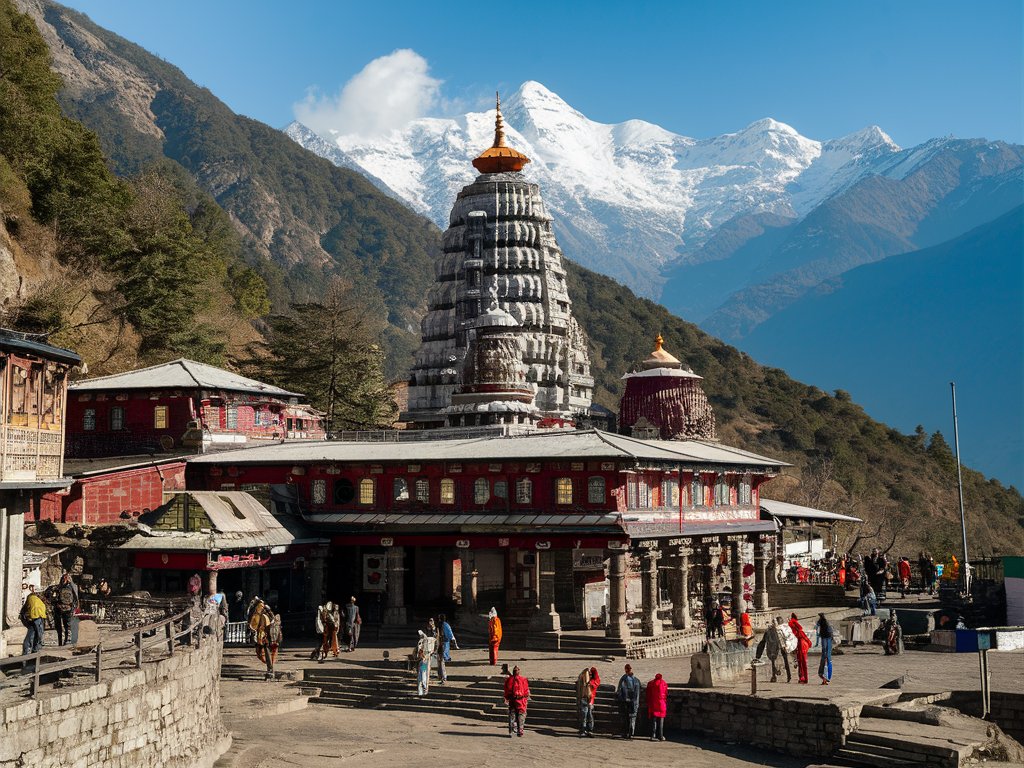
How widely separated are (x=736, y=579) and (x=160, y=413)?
26816 mm

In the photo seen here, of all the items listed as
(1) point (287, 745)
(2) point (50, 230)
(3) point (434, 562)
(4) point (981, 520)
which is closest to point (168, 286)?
(2) point (50, 230)

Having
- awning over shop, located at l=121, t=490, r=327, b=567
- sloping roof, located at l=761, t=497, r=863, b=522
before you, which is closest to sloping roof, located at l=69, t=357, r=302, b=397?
awning over shop, located at l=121, t=490, r=327, b=567

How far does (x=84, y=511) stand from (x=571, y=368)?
4190 centimetres

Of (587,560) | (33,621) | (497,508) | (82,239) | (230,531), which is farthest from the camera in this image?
(82,239)

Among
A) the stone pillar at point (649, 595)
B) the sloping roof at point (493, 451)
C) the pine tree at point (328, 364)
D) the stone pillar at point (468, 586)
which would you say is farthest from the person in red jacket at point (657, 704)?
the pine tree at point (328, 364)

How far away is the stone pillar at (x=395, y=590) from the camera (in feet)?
159

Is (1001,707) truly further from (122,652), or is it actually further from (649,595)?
(122,652)

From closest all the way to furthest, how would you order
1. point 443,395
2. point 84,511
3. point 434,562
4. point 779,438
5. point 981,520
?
point 84,511
point 434,562
point 443,395
point 981,520
point 779,438

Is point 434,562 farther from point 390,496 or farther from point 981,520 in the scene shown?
point 981,520

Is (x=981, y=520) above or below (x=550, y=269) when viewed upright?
below

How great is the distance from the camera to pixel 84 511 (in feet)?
162

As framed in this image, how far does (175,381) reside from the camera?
56.8 m

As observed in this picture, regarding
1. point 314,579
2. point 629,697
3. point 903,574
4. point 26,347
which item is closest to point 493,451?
point 314,579

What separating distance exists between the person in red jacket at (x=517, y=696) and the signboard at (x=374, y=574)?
18.5 meters
